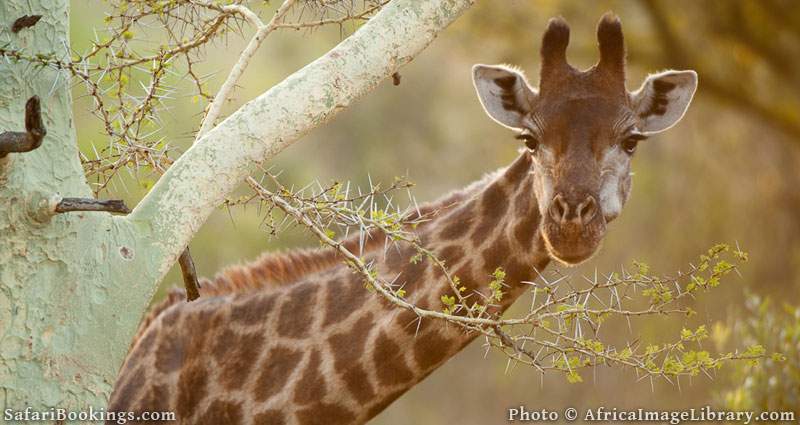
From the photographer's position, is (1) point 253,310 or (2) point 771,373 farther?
(2) point 771,373

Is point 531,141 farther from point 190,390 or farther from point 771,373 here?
point 771,373

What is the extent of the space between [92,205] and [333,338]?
2604 millimetres

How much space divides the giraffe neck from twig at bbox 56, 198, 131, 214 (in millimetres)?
2466

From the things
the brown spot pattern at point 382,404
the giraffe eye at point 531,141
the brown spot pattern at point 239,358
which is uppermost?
the giraffe eye at point 531,141

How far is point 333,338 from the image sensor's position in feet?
23.1

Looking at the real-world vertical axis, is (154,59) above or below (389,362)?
above

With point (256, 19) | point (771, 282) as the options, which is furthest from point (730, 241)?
point (256, 19)

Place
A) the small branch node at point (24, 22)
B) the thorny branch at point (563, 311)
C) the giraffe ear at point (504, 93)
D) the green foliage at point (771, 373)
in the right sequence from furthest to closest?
the green foliage at point (771, 373) → the giraffe ear at point (504, 93) → the thorny branch at point (563, 311) → the small branch node at point (24, 22)

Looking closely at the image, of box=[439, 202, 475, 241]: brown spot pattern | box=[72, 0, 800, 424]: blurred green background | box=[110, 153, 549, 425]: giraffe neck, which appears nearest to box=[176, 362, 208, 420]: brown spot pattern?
box=[110, 153, 549, 425]: giraffe neck

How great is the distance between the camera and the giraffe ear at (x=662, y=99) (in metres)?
7.23

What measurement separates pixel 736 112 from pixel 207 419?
14.0 metres

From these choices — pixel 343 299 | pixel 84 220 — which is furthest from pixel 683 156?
pixel 84 220

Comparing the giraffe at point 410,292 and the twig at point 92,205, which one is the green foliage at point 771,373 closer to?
the giraffe at point 410,292

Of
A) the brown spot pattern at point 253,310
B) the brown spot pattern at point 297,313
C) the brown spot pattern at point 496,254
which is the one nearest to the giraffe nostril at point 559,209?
the brown spot pattern at point 496,254
